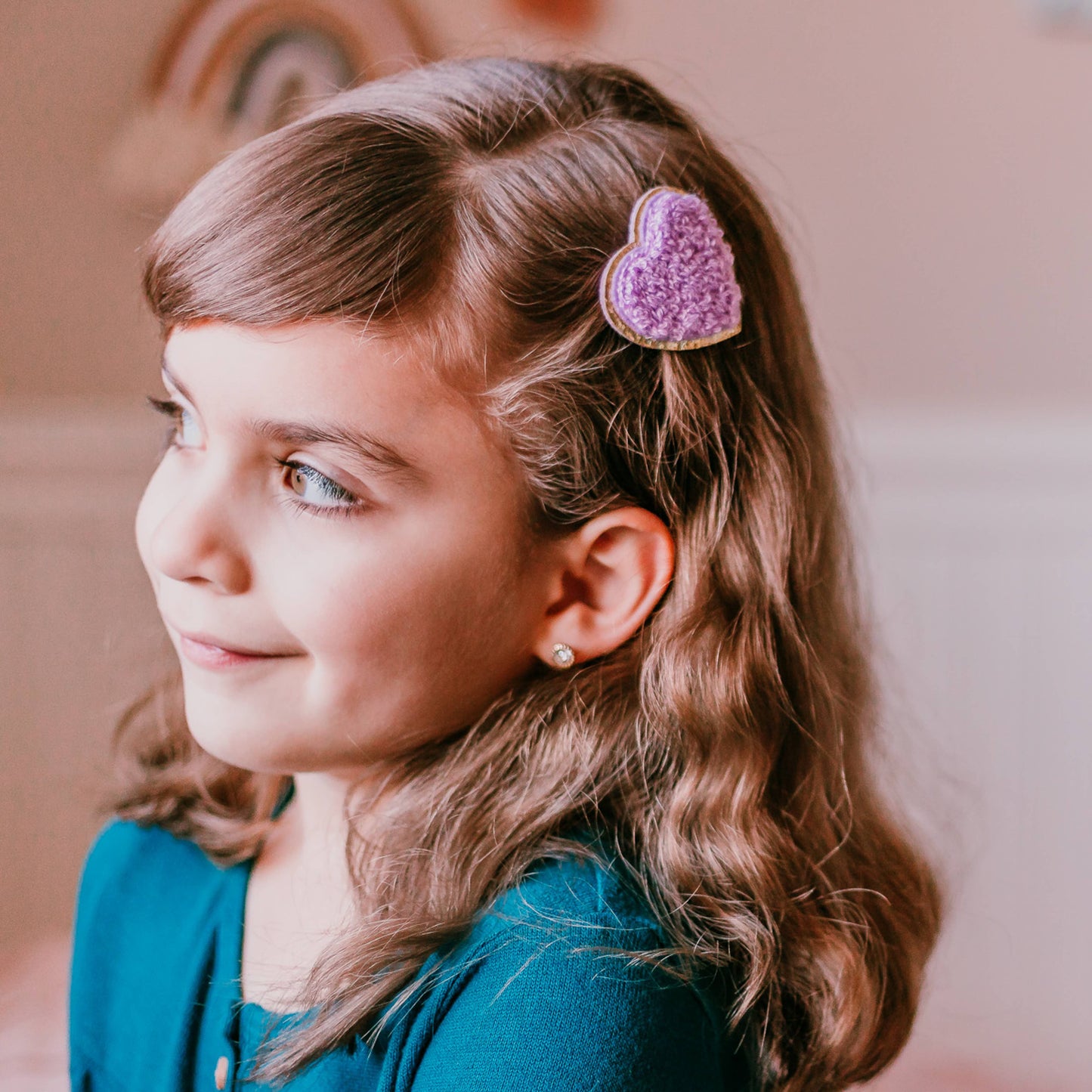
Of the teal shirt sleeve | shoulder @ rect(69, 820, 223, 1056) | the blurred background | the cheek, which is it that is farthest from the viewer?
the blurred background

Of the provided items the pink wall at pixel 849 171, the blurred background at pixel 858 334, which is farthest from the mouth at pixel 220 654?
the pink wall at pixel 849 171

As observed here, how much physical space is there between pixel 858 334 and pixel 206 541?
1.25m

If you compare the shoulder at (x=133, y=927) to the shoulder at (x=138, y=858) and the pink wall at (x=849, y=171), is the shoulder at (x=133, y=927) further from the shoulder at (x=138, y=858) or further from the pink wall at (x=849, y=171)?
the pink wall at (x=849, y=171)

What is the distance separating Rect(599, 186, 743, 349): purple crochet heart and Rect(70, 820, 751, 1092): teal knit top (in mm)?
309

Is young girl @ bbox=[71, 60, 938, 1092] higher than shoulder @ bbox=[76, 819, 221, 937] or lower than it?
higher

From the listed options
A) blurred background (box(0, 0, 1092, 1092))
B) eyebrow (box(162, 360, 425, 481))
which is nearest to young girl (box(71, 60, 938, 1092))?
eyebrow (box(162, 360, 425, 481))

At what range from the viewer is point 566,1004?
59 centimetres

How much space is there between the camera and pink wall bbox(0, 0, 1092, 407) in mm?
1578

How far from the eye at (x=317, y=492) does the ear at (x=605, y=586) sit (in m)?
0.13

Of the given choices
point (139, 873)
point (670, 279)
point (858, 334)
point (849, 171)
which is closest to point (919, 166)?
point (849, 171)

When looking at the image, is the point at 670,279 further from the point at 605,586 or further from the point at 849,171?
the point at 849,171

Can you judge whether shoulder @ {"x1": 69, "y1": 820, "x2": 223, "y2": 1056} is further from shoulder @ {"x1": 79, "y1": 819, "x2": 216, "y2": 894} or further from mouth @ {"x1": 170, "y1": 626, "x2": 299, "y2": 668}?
mouth @ {"x1": 170, "y1": 626, "x2": 299, "y2": 668}

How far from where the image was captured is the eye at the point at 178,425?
27.2 inches

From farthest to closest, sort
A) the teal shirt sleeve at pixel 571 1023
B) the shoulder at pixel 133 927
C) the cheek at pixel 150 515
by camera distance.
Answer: the shoulder at pixel 133 927 → the cheek at pixel 150 515 → the teal shirt sleeve at pixel 571 1023
